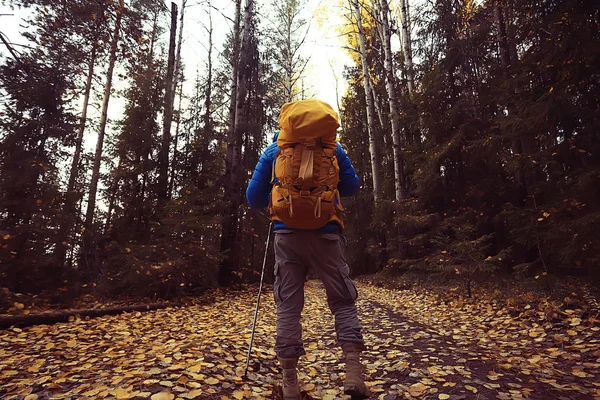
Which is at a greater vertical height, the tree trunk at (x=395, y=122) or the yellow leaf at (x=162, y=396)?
the tree trunk at (x=395, y=122)

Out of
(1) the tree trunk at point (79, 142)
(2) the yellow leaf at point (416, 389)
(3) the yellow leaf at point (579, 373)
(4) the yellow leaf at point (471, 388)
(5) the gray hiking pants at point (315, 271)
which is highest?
(1) the tree trunk at point (79, 142)

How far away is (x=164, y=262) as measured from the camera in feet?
21.6

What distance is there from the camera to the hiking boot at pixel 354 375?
6.98ft

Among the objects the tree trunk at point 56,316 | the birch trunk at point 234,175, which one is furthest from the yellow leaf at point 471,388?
the birch trunk at point 234,175

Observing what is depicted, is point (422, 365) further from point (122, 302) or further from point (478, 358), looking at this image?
point (122, 302)

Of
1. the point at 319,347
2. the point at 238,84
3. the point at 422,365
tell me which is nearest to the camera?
the point at 422,365

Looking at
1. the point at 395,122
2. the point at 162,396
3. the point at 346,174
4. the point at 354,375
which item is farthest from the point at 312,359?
the point at 395,122

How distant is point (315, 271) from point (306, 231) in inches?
12.5

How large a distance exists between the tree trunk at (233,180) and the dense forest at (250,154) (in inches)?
1.9

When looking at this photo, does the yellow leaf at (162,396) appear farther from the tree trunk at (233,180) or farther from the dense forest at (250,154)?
the tree trunk at (233,180)

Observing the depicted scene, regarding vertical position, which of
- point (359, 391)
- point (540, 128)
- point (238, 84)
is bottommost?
point (359, 391)

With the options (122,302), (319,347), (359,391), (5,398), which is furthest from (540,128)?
(122,302)

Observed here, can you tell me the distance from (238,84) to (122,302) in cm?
700

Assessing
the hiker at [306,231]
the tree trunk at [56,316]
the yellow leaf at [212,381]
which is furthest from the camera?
the tree trunk at [56,316]
